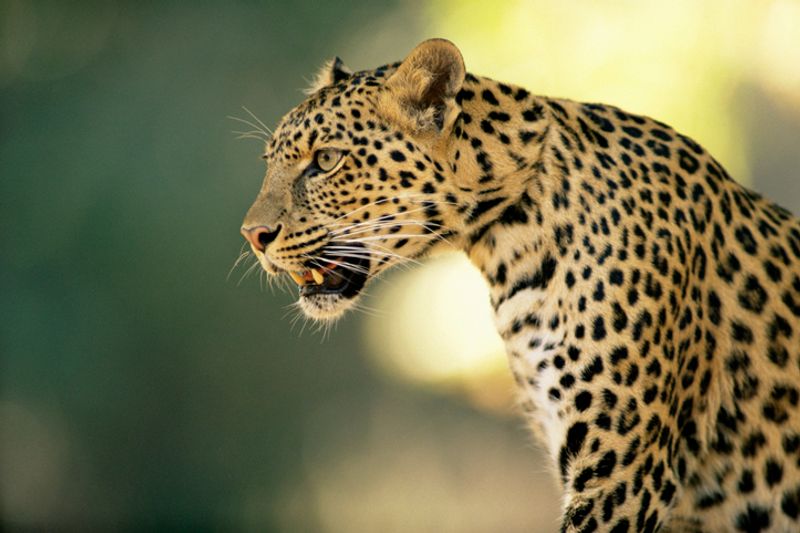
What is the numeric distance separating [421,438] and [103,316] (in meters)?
3.57

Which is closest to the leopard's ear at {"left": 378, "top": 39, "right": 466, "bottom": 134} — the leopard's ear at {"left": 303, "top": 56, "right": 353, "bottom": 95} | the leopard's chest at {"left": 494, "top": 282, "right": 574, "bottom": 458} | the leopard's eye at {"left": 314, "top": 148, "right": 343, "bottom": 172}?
the leopard's eye at {"left": 314, "top": 148, "right": 343, "bottom": 172}

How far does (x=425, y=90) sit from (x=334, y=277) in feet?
2.65

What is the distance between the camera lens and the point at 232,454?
33.3 ft

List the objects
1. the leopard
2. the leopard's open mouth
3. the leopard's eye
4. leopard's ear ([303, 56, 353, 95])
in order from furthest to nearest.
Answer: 1. leopard's ear ([303, 56, 353, 95])
2. the leopard's open mouth
3. the leopard's eye
4. the leopard

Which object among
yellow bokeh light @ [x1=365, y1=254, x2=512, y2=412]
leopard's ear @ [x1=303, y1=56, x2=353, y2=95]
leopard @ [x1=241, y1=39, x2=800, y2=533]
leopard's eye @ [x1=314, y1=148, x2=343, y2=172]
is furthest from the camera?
yellow bokeh light @ [x1=365, y1=254, x2=512, y2=412]

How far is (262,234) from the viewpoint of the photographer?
139 inches

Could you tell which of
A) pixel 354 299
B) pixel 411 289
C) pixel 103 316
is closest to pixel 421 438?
pixel 411 289

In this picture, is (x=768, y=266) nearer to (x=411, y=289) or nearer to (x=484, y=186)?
(x=484, y=186)

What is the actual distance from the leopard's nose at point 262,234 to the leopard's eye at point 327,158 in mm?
270

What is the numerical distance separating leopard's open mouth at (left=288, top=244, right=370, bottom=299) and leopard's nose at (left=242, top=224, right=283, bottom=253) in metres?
0.16

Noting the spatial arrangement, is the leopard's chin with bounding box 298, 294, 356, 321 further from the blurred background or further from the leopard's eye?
the blurred background

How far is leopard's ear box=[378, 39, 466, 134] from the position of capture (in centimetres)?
338

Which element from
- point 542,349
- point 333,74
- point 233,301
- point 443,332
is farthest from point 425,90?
point 233,301

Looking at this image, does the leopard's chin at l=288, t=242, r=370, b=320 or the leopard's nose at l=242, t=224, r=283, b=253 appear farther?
the leopard's chin at l=288, t=242, r=370, b=320
